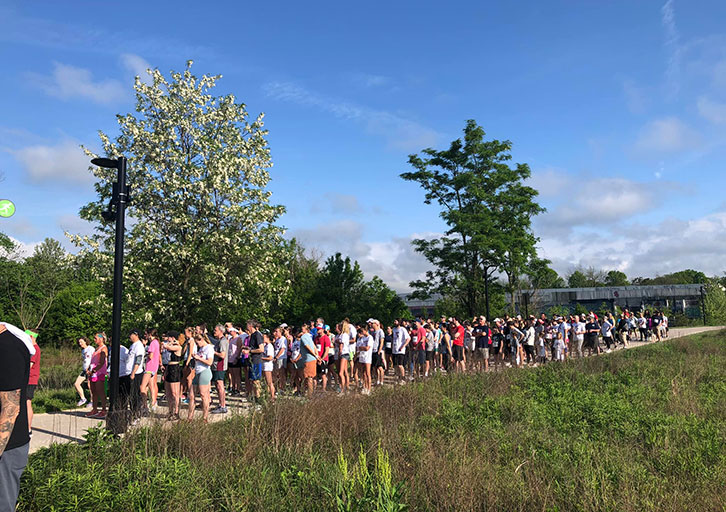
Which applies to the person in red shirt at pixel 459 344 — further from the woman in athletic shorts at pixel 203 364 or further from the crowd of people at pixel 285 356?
the woman in athletic shorts at pixel 203 364

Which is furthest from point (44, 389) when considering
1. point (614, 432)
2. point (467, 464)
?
point (614, 432)

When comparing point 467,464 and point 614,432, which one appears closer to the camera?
point 467,464

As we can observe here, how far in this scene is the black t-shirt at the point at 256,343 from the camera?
36.5 ft

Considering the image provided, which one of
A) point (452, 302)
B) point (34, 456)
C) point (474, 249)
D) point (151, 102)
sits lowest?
point (34, 456)

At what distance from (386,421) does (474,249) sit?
17277mm

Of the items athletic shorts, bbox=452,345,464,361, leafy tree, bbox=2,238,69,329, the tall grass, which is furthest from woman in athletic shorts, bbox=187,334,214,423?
leafy tree, bbox=2,238,69,329

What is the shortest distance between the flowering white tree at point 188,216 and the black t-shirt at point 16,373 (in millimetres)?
12400

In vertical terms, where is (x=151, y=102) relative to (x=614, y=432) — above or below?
above

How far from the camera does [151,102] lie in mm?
17453

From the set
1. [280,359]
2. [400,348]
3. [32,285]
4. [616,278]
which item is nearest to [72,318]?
[32,285]

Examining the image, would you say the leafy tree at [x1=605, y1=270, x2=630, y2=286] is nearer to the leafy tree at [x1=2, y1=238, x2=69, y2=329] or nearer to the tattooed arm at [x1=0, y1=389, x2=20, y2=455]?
the leafy tree at [x1=2, y1=238, x2=69, y2=329]

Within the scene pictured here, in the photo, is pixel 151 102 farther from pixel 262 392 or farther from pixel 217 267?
pixel 262 392

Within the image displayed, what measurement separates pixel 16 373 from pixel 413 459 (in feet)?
13.9

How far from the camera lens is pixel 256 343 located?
37.3 ft
